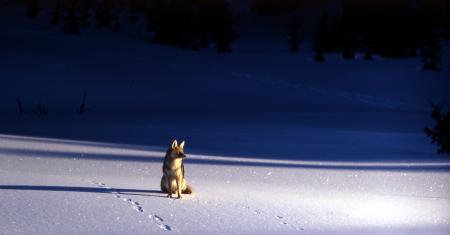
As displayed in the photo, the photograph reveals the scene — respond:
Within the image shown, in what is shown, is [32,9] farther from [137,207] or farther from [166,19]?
[137,207]

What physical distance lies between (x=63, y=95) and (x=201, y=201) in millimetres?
16991

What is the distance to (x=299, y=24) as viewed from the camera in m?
40.3

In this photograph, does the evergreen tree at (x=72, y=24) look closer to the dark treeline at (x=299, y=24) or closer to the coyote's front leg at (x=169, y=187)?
the dark treeline at (x=299, y=24)

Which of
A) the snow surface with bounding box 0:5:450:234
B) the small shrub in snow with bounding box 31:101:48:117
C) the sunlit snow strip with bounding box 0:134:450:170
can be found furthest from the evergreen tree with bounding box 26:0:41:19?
the sunlit snow strip with bounding box 0:134:450:170

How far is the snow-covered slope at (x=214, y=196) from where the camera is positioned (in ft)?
20.9

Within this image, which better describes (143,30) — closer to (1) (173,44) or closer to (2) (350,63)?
(1) (173,44)

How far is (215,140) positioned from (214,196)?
717cm

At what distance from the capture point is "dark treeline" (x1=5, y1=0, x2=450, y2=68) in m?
37.6

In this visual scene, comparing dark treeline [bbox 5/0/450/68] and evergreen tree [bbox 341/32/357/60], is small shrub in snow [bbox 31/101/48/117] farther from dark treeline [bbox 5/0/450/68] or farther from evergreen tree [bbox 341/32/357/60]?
evergreen tree [bbox 341/32/357/60]

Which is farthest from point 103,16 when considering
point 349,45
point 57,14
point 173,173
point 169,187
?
point 169,187

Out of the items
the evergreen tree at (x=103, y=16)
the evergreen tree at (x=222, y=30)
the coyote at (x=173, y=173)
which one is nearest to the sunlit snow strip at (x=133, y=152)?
the coyote at (x=173, y=173)

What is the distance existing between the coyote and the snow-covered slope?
122 mm

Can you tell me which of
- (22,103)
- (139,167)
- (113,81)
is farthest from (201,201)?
(113,81)

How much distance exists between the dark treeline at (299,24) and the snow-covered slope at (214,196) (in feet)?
78.2
